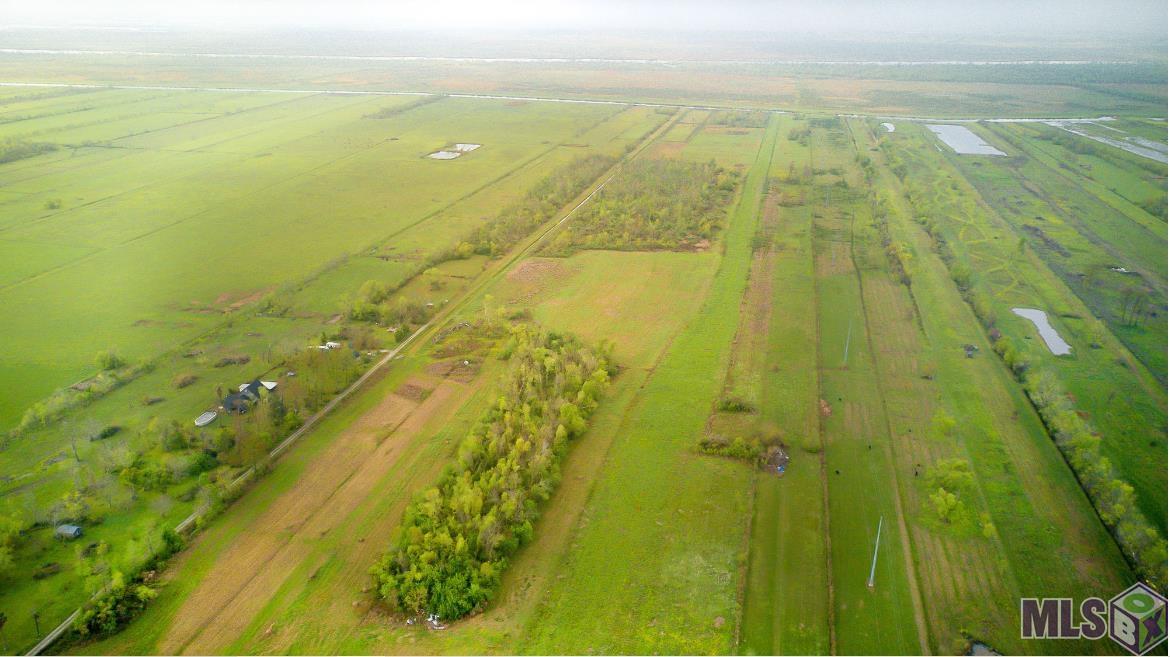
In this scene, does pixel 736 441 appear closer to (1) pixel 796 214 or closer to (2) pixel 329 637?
(2) pixel 329 637

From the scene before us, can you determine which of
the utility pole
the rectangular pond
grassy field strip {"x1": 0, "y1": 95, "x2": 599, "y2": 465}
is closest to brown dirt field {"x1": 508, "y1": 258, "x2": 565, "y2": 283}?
grassy field strip {"x1": 0, "y1": 95, "x2": 599, "y2": 465}

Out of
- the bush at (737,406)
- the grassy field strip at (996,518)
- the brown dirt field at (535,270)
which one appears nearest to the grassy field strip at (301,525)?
the bush at (737,406)

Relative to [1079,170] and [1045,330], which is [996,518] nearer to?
[1045,330]

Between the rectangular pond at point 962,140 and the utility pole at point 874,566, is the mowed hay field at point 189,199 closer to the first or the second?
the utility pole at point 874,566

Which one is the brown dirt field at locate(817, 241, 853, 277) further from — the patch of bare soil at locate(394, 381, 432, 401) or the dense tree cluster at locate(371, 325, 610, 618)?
the patch of bare soil at locate(394, 381, 432, 401)

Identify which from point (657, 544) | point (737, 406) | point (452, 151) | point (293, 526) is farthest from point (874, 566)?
point (452, 151)

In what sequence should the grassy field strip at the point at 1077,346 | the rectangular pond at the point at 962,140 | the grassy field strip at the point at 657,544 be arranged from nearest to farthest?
1. the grassy field strip at the point at 657,544
2. the grassy field strip at the point at 1077,346
3. the rectangular pond at the point at 962,140
